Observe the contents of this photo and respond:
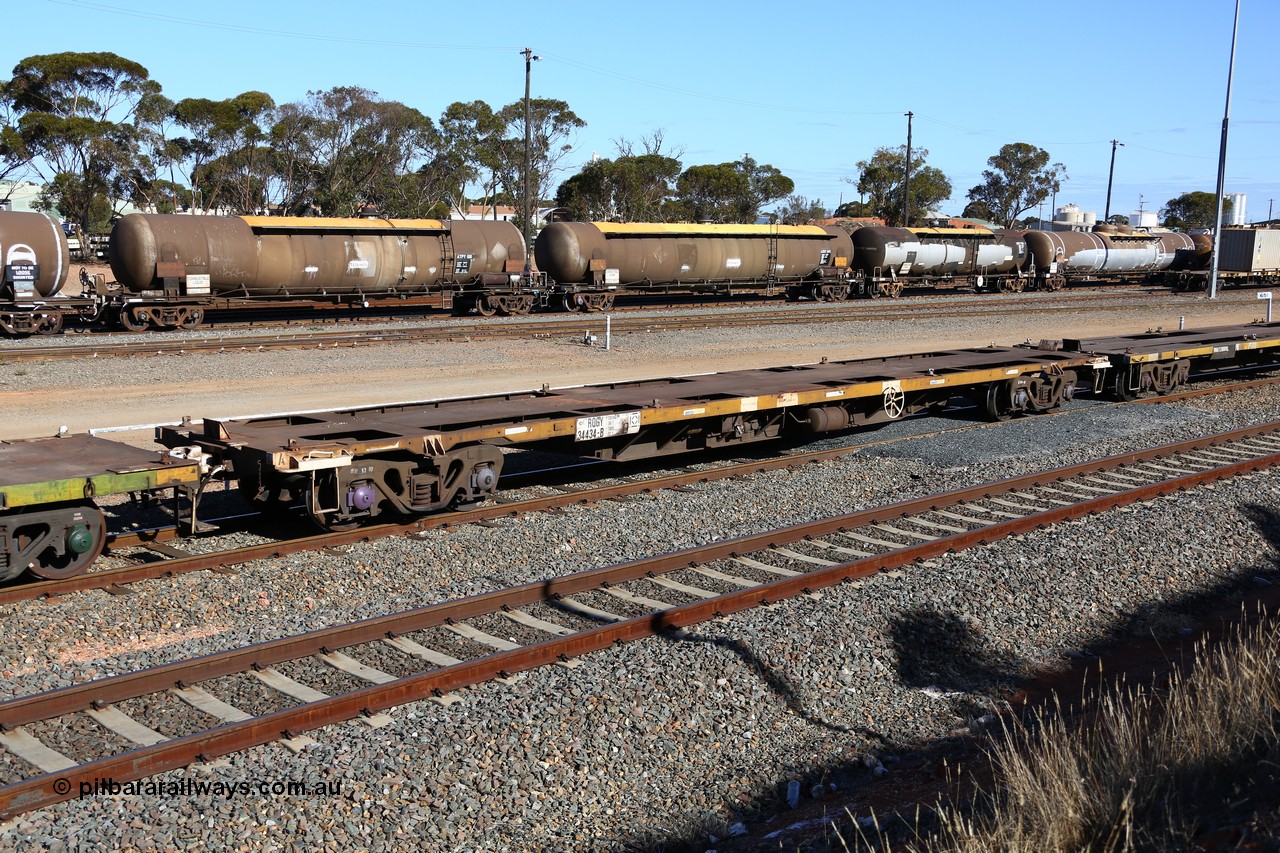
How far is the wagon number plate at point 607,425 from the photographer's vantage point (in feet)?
37.5

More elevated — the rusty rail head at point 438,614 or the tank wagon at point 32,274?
the tank wagon at point 32,274

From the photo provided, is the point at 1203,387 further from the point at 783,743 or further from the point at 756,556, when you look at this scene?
the point at 783,743

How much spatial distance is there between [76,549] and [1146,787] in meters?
7.60

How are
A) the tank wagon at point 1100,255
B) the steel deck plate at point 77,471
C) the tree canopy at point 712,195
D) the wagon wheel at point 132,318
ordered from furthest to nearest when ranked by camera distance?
the tree canopy at point 712,195 → the tank wagon at point 1100,255 → the wagon wheel at point 132,318 → the steel deck plate at point 77,471

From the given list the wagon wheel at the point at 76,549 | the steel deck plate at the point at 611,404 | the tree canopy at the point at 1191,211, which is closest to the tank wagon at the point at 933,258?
the steel deck plate at the point at 611,404

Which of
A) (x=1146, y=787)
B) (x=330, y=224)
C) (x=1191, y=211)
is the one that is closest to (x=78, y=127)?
(x=330, y=224)

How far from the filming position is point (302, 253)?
29.3 meters

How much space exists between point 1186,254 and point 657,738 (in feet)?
191

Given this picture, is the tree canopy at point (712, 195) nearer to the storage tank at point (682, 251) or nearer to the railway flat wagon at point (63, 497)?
the storage tank at point (682, 251)

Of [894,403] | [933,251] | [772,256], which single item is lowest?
[894,403]

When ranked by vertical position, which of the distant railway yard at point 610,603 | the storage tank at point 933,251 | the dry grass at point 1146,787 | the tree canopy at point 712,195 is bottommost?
the distant railway yard at point 610,603

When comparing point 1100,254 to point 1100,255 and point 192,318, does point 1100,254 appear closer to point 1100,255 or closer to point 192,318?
point 1100,255

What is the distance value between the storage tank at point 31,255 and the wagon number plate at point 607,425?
19.7 m

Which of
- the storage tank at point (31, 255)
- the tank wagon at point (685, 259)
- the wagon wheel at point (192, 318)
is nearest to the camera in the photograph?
the storage tank at point (31, 255)
